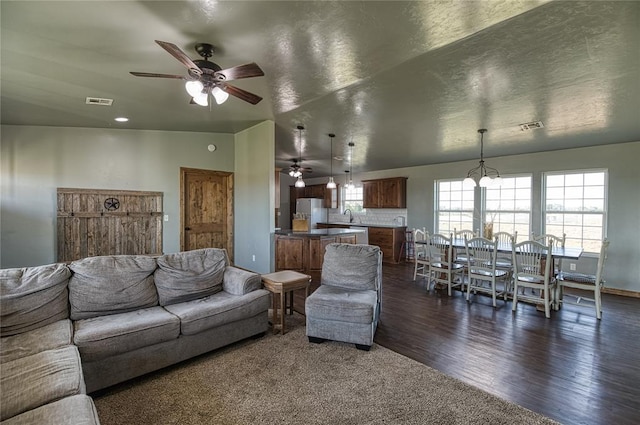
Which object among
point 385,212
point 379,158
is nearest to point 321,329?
point 379,158

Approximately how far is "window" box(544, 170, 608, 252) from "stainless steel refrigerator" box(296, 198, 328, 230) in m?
6.06

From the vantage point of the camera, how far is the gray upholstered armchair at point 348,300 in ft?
9.16

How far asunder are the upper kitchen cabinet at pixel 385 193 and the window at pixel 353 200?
54cm

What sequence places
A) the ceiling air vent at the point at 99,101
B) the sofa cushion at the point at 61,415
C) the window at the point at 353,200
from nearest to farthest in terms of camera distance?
the sofa cushion at the point at 61,415
the ceiling air vent at the point at 99,101
the window at the point at 353,200

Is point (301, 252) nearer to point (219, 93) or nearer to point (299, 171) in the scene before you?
point (299, 171)

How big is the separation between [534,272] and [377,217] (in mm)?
5047

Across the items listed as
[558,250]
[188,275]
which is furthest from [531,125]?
[188,275]

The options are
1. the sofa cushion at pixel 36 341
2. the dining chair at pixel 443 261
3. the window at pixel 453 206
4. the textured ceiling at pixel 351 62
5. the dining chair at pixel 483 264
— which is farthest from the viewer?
the window at pixel 453 206

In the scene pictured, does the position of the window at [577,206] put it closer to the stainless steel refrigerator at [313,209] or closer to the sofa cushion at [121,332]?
the stainless steel refrigerator at [313,209]

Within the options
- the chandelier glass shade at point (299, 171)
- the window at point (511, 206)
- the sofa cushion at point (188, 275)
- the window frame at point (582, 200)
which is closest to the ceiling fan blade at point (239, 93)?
the sofa cushion at point (188, 275)

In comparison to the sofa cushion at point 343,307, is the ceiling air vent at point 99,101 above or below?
above

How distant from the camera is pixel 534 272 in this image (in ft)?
12.8

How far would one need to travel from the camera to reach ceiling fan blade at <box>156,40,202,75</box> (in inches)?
76.0

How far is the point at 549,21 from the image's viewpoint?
199 centimetres
